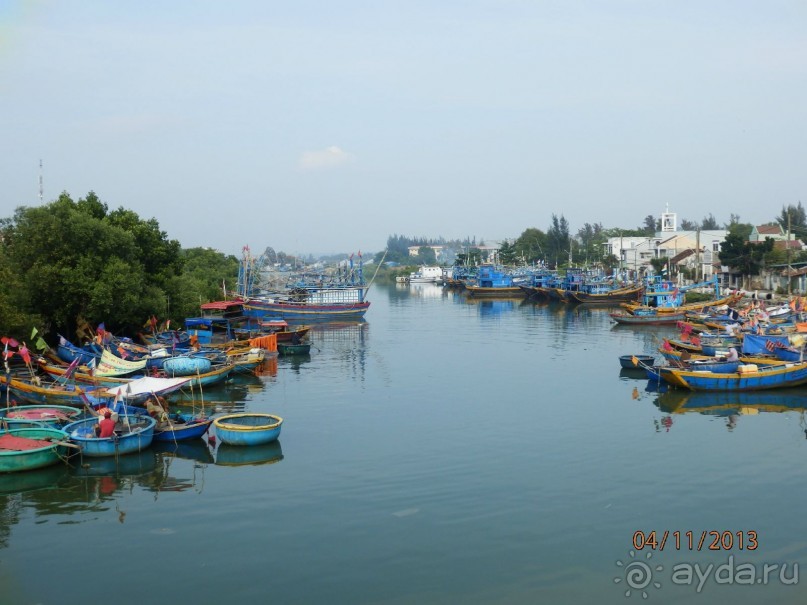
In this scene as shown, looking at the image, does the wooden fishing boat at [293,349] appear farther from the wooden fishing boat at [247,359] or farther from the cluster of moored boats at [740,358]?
the cluster of moored boats at [740,358]

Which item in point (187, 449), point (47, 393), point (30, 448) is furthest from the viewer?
point (47, 393)

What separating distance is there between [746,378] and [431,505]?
14.4 m

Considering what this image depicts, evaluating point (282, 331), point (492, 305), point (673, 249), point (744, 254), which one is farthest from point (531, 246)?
point (282, 331)

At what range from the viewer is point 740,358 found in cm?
2717

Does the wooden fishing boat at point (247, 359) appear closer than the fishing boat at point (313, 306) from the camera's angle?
Yes

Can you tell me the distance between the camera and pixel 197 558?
1246cm

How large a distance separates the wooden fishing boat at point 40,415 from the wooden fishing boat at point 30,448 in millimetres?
351

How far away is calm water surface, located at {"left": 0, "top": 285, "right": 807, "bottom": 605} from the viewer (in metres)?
11.6

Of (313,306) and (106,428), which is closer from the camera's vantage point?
(106,428)

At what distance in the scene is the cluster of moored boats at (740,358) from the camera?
24.2 meters
